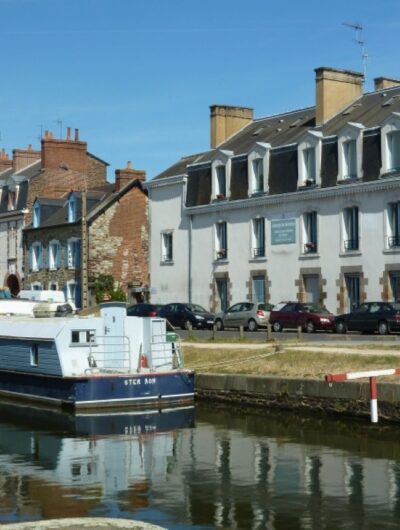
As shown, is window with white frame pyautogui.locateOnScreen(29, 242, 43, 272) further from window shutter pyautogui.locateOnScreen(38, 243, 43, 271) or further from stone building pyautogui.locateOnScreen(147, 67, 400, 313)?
stone building pyautogui.locateOnScreen(147, 67, 400, 313)

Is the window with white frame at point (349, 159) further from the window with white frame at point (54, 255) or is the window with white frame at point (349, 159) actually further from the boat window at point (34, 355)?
the window with white frame at point (54, 255)

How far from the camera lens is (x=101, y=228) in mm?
56719

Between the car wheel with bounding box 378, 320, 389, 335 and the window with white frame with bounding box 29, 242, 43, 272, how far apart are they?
29410 mm

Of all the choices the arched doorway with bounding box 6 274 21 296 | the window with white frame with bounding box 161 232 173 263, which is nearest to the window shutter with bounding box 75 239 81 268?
the window with white frame with bounding box 161 232 173 263

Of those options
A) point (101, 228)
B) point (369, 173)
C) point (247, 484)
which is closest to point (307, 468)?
point (247, 484)

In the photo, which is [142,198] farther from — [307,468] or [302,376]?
[307,468]

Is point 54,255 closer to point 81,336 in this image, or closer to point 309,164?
point 309,164

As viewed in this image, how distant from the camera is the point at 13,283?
64312 millimetres

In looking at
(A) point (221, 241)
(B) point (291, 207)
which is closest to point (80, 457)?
(B) point (291, 207)

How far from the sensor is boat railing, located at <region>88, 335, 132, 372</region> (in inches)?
1057

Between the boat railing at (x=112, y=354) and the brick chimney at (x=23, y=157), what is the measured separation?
42.7 metres

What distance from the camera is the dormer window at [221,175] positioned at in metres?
48.0

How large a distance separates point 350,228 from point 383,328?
6989 millimetres

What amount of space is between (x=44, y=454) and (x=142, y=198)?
39.4 meters
